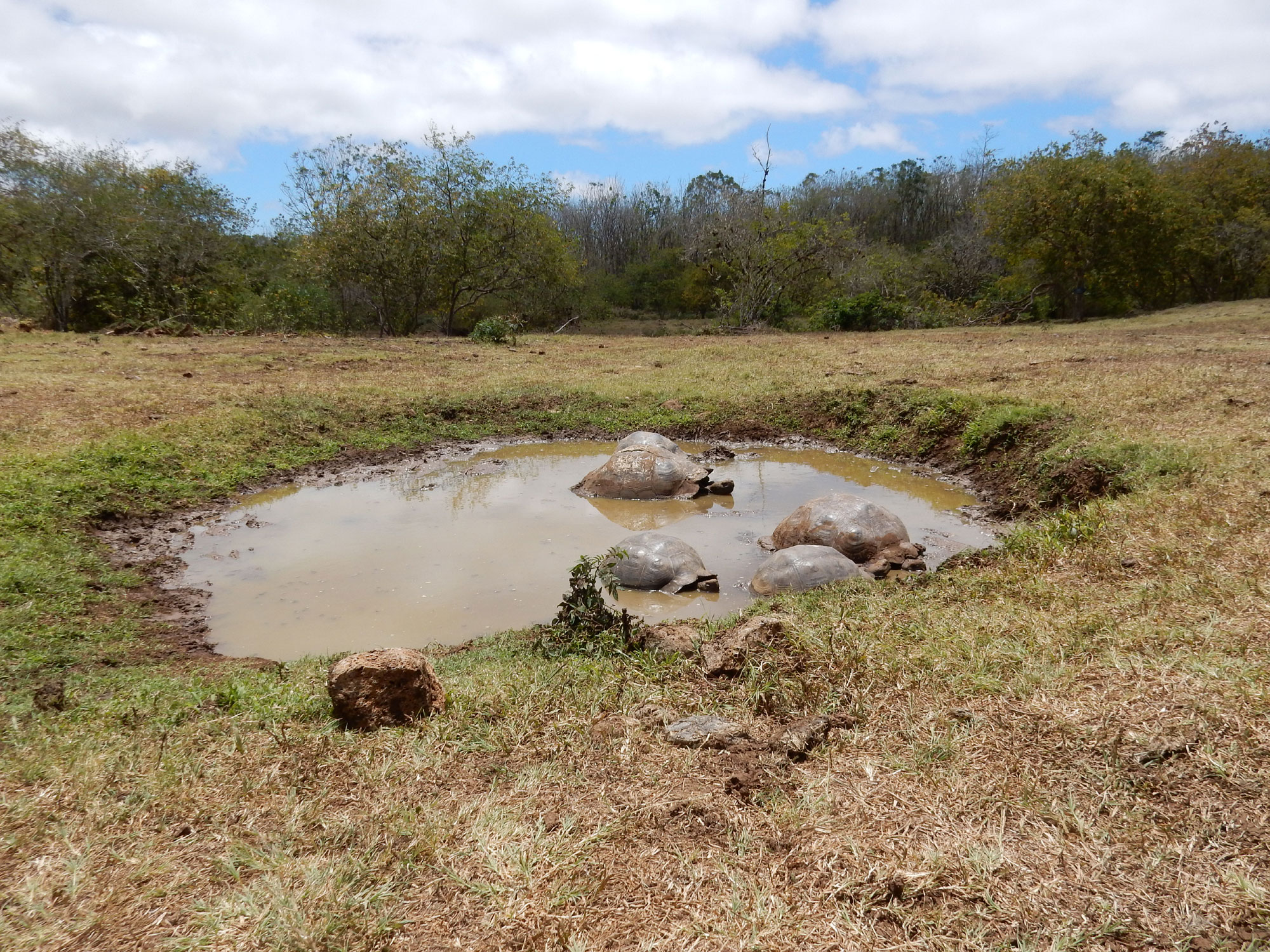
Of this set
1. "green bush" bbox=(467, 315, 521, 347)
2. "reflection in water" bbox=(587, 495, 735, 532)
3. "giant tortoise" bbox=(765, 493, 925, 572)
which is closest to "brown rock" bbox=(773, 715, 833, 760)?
"giant tortoise" bbox=(765, 493, 925, 572)

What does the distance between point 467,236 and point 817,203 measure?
30492 millimetres

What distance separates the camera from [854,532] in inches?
246

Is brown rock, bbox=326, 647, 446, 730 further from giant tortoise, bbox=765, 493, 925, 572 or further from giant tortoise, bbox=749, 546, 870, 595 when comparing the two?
giant tortoise, bbox=765, 493, 925, 572

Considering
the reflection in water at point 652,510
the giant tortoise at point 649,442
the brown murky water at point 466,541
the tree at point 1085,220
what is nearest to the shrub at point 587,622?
the brown murky water at point 466,541

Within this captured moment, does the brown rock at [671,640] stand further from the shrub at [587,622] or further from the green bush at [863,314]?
the green bush at [863,314]

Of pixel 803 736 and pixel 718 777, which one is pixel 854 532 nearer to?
pixel 803 736

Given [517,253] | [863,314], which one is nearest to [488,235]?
[517,253]

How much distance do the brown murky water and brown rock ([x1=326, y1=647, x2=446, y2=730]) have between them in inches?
65.2

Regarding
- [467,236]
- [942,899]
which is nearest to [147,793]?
[942,899]

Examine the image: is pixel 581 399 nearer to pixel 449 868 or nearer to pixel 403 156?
pixel 449 868

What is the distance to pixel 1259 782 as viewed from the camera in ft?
8.09

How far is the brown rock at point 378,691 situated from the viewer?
3.35 m

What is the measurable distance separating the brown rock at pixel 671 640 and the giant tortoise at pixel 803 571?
1.45 m

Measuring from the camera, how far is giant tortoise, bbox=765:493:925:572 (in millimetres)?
6203
